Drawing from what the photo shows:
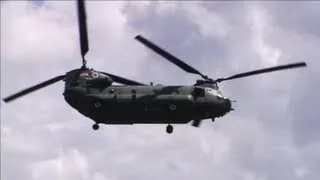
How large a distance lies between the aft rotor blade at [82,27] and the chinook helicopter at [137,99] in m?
0.11

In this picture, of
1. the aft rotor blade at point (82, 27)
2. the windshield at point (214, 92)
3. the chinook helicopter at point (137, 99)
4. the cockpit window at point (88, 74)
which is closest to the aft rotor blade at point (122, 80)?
the chinook helicopter at point (137, 99)

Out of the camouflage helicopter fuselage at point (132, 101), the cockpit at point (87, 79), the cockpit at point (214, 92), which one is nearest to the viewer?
the camouflage helicopter fuselage at point (132, 101)

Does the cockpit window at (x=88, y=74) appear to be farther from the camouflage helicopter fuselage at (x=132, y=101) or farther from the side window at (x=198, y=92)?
the side window at (x=198, y=92)

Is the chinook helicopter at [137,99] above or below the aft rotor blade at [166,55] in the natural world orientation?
below

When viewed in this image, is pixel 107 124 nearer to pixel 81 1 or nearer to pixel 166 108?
pixel 166 108

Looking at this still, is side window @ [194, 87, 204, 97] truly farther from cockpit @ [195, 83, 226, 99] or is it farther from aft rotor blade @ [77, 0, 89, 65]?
aft rotor blade @ [77, 0, 89, 65]

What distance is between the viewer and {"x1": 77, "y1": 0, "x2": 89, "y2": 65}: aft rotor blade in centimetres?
6312

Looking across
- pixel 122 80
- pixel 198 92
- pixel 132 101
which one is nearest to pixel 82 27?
pixel 132 101

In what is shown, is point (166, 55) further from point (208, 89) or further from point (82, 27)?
point (82, 27)

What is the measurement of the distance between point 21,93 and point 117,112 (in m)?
10.7

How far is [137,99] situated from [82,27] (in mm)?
10741

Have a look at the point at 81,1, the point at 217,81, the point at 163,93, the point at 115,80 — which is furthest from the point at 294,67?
the point at 81,1

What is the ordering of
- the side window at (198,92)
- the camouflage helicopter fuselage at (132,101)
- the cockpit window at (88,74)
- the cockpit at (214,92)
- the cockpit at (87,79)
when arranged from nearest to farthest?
the camouflage helicopter fuselage at (132,101), the cockpit at (87,79), the cockpit window at (88,74), the side window at (198,92), the cockpit at (214,92)

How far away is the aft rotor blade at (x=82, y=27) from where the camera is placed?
Result: 207 feet
